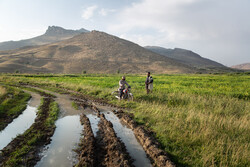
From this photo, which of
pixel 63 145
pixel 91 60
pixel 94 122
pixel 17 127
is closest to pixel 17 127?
pixel 17 127

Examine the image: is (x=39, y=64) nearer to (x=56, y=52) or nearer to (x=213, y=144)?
(x=56, y=52)

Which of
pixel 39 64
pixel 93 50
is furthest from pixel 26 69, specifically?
pixel 93 50

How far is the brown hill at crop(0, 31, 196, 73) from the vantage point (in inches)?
3593

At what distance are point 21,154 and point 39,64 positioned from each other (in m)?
107

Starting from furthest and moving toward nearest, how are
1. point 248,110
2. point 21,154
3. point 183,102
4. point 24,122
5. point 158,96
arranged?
point 158,96
point 183,102
point 248,110
point 24,122
point 21,154

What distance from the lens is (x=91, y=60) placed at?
107 metres

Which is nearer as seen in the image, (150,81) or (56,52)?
(150,81)

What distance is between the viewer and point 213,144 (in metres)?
5.91

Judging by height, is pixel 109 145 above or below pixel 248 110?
below

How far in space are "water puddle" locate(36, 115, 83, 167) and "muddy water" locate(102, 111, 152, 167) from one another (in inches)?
80.2

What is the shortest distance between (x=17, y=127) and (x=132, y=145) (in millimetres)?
6450

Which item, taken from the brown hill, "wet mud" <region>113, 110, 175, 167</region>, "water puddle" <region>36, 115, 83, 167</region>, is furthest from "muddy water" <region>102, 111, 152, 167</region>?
the brown hill

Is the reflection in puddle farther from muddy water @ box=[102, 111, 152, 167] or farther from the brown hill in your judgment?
the brown hill

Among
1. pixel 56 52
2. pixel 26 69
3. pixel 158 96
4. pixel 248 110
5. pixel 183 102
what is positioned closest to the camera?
pixel 248 110
